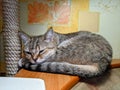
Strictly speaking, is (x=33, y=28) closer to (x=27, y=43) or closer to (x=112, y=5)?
(x=27, y=43)

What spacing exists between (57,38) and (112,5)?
465mm

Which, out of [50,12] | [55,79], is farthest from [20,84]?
[50,12]

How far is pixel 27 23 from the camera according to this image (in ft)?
4.53

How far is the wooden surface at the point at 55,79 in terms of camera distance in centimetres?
85

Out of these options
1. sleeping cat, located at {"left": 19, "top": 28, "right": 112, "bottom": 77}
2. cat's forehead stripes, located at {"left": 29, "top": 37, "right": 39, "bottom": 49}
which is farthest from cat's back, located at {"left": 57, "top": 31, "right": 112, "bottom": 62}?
cat's forehead stripes, located at {"left": 29, "top": 37, "right": 39, "bottom": 49}

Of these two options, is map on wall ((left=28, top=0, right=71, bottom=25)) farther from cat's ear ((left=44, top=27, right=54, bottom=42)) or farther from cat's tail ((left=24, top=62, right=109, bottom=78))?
cat's tail ((left=24, top=62, right=109, bottom=78))

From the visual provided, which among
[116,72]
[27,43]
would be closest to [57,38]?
[27,43]

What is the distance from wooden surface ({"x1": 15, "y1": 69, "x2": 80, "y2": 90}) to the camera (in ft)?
2.80

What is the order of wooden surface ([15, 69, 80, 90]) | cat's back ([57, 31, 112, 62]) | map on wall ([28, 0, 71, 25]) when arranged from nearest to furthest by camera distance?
1. wooden surface ([15, 69, 80, 90])
2. cat's back ([57, 31, 112, 62])
3. map on wall ([28, 0, 71, 25])

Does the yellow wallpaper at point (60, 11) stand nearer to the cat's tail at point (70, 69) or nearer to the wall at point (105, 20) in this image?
the wall at point (105, 20)

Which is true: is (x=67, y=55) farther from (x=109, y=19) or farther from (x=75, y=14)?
(x=109, y=19)

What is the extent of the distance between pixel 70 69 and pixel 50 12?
54cm

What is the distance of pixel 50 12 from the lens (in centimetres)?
138

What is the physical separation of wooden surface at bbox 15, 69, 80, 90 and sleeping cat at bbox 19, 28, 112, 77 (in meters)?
0.03
